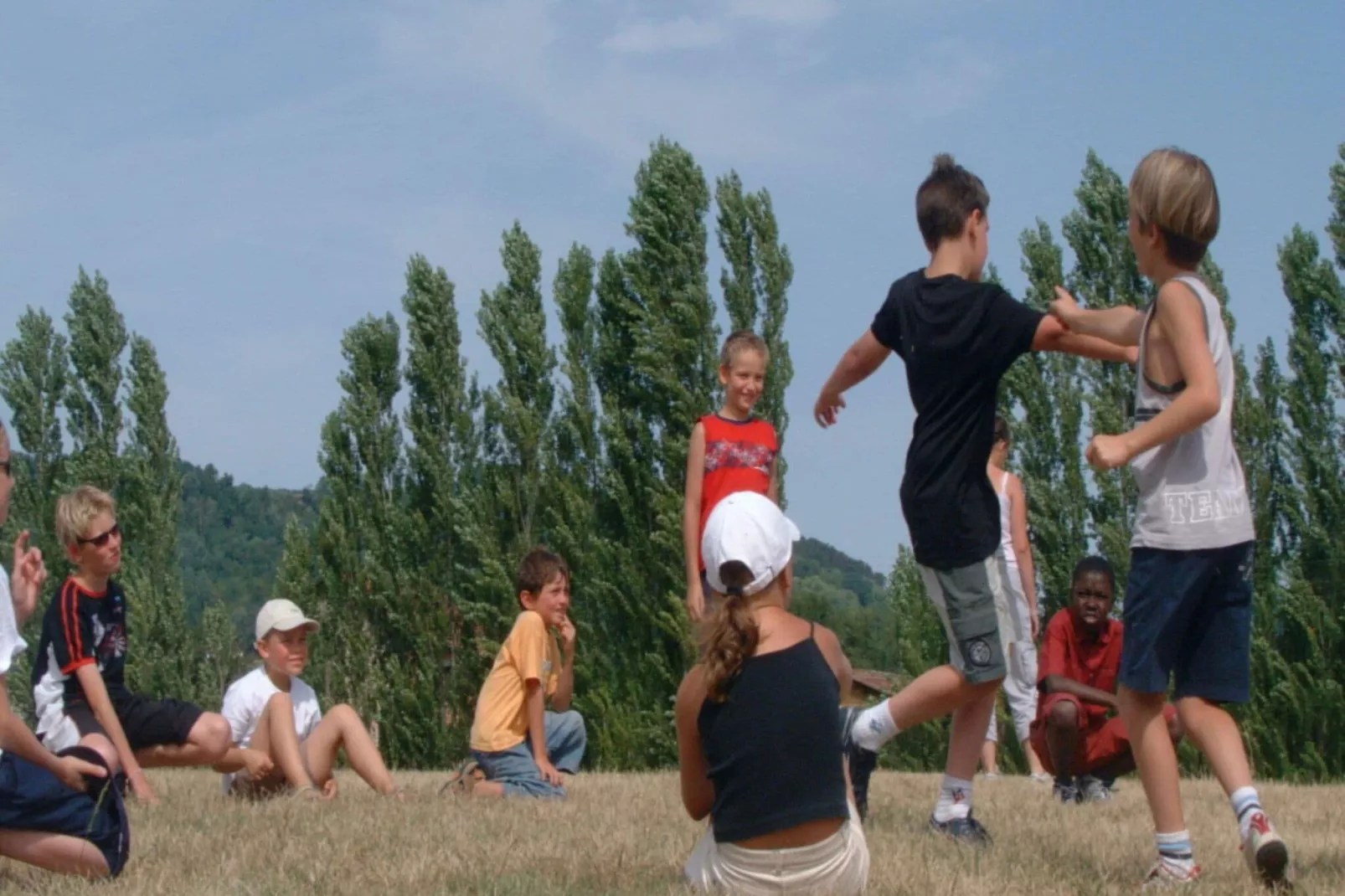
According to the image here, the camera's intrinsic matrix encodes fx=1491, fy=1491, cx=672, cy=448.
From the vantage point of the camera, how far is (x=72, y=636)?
23.1 feet

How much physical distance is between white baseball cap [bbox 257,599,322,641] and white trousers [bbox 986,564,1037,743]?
3.89 meters

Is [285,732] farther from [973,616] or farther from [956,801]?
[973,616]

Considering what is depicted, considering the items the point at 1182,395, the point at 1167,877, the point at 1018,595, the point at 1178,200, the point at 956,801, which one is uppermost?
the point at 1178,200

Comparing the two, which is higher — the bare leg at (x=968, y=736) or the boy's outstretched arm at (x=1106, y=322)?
the boy's outstretched arm at (x=1106, y=322)

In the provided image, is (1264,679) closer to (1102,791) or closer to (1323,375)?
(1323,375)

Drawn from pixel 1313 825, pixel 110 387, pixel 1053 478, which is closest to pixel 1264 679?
pixel 1053 478

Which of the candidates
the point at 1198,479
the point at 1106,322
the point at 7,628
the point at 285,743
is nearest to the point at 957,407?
the point at 1106,322

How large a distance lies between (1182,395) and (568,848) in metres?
2.43

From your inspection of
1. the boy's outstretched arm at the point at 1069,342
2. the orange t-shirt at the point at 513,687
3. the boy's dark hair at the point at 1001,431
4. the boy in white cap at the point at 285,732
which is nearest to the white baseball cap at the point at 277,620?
the boy in white cap at the point at 285,732

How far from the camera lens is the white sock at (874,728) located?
5.45 m

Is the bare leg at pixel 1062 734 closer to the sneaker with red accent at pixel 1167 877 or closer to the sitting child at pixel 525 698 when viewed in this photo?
the sitting child at pixel 525 698

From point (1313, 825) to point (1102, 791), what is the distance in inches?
62.4

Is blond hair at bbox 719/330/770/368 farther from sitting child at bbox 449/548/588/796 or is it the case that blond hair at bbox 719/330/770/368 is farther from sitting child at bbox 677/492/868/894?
sitting child at bbox 677/492/868/894

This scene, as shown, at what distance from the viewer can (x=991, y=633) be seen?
16.7 ft
